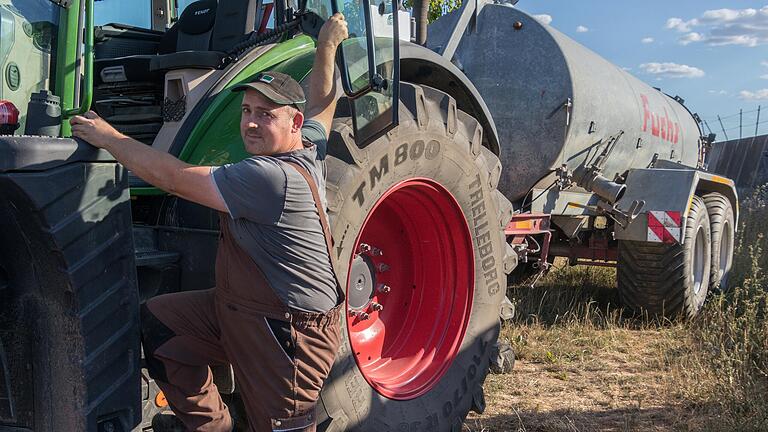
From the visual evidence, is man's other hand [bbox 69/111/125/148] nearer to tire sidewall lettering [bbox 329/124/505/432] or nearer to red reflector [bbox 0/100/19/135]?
red reflector [bbox 0/100/19/135]

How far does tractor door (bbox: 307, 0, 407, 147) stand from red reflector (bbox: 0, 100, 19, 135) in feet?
3.84

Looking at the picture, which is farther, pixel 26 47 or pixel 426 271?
pixel 426 271

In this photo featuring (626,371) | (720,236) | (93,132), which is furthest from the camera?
(720,236)

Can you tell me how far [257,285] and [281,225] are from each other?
21 cm

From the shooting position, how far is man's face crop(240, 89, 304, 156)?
8.01ft

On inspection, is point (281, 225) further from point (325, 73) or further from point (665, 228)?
point (665, 228)

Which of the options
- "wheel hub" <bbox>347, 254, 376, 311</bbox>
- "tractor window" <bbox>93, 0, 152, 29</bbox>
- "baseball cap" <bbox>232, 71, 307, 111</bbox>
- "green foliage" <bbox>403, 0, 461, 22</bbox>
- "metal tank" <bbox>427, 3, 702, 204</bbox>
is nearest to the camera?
"baseball cap" <bbox>232, 71, 307, 111</bbox>

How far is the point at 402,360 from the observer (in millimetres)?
3600

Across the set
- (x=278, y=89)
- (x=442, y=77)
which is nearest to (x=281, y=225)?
(x=278, y=89)

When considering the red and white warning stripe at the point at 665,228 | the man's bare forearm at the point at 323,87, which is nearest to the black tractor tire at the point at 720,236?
the red and white warning stripe at the point at 665,228

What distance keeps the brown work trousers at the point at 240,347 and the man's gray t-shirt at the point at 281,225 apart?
5 cm

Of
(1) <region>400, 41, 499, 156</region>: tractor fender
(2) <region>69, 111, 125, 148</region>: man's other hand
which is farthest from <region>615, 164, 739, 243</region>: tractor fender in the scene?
(2) <region>69, 111, 125, 148</region>: man's other hand

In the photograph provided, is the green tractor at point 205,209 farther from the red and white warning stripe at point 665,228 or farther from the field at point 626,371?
the red and white warning stripe at point 665,228

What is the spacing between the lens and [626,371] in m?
5.03
